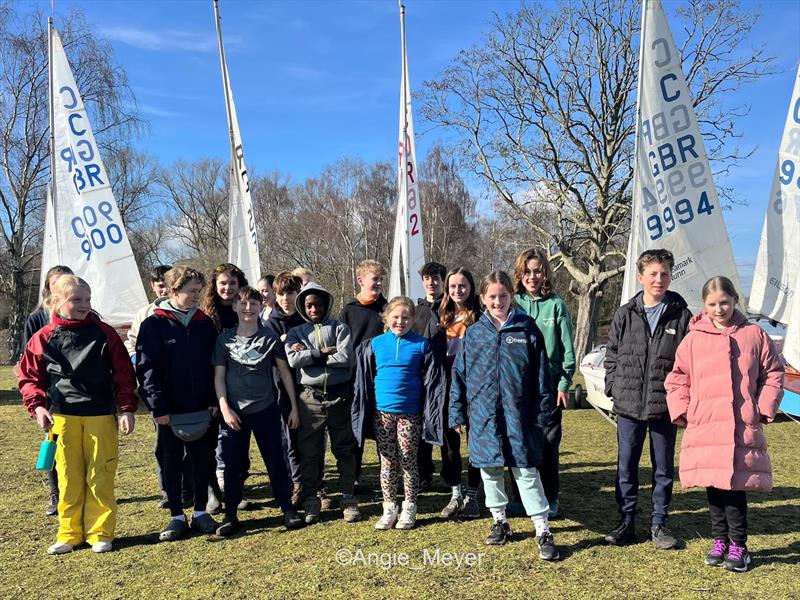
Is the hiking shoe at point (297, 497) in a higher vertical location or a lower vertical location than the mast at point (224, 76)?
lower

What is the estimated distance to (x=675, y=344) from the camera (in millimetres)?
3434

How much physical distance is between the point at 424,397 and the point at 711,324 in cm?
176

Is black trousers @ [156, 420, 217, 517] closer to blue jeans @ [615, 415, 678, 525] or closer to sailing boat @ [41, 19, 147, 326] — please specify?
blue jeans @ [615, 415, 678, 525]

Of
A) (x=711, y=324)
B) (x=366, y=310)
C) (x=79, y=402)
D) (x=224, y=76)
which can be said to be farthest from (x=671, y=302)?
(x=224, y=76)

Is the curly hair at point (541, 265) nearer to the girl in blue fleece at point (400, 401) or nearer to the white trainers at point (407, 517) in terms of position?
the girl in blue fleece at point (400, 401)

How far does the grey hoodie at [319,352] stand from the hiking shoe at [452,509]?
113 centimetres

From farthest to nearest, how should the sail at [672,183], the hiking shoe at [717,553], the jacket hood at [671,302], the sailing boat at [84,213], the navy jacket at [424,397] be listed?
the sailing boat at [84,213]
the sail at [672,183]
the navy jacket at [424,397]
the jacket hood at [671,302]
the hiking shoe at [717,553]

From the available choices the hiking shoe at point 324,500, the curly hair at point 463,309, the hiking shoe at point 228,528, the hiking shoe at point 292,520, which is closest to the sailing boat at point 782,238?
the curly hair at point 463,309

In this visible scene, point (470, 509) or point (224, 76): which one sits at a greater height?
point (224, 76)

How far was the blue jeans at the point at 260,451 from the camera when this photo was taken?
3.73 metres

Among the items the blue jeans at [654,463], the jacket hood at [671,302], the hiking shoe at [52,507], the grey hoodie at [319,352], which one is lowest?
the hiking shoe at [52,507]

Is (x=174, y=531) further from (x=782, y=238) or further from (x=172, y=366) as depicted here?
(x=782, y=238)

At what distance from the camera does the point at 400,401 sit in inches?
149

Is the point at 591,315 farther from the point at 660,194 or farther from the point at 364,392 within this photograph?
the point at 364,392
